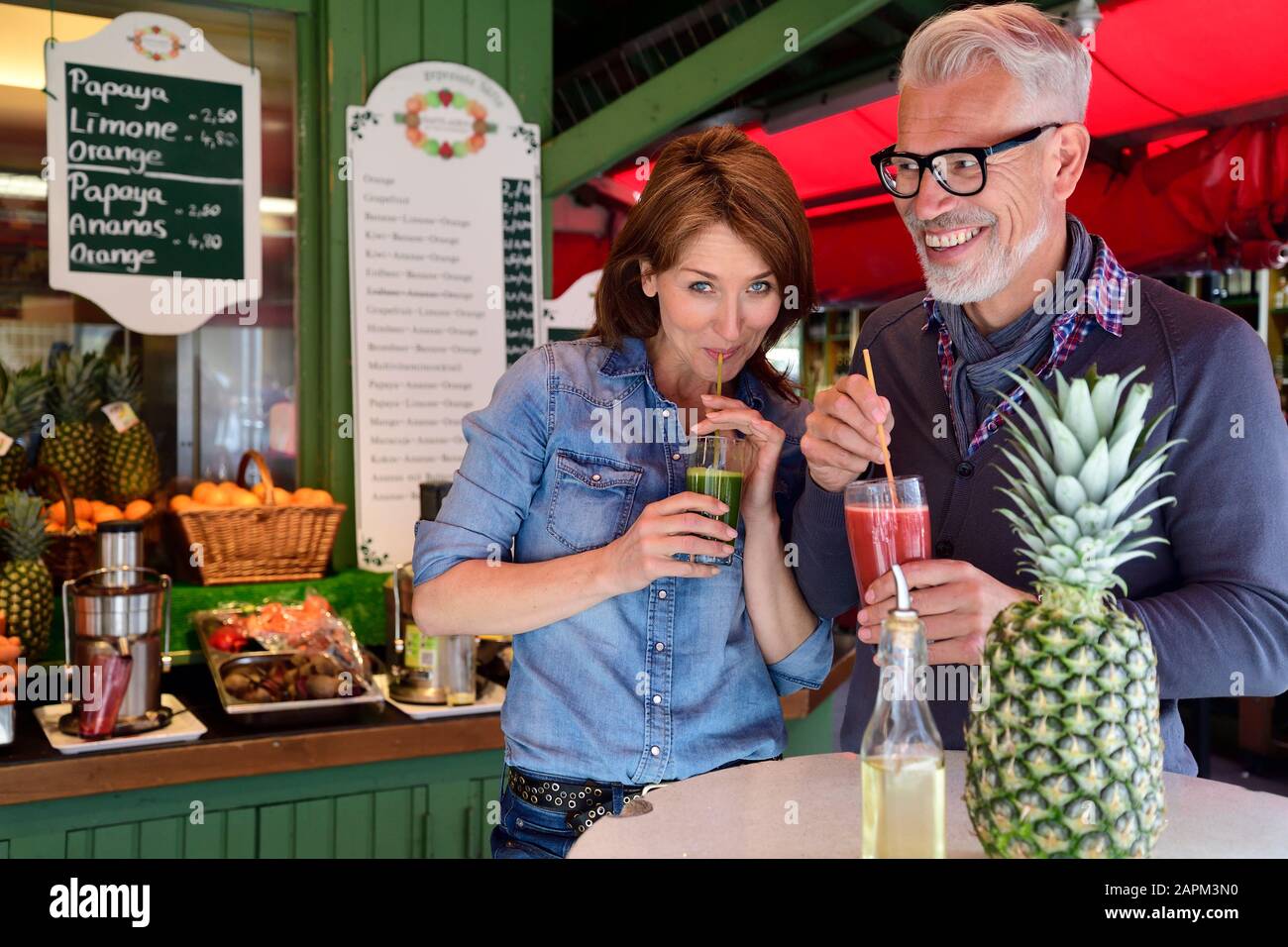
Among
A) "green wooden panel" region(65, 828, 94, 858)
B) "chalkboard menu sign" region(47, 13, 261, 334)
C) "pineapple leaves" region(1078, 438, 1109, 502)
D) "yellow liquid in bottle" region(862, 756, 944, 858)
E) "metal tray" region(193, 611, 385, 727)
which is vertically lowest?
"green wooden panel" region(65, 828, 94, 858)

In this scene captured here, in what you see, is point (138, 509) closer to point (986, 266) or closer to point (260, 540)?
point (260, 540)

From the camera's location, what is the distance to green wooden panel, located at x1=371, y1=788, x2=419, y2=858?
3039 mm

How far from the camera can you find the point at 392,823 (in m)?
3.06

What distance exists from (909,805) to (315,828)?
7.14 feet

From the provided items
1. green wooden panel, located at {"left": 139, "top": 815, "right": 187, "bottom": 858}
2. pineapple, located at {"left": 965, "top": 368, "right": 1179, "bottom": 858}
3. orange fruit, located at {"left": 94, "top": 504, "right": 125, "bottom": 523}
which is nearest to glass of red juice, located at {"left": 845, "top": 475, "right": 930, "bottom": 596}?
pineapple, located at {"left": 965, "top": 368, "right": 1179, "bottom": 858}

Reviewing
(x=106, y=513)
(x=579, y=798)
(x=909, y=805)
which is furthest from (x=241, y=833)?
(x=909, y=805)

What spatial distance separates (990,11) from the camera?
1.88 meters

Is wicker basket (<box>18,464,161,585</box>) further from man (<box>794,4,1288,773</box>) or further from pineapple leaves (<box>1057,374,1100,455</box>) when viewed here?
pineapple leaves (<box>1057,374,1100,455</box>)

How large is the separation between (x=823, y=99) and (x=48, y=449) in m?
4.56

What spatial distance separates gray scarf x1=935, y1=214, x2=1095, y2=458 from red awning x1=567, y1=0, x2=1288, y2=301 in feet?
10.5

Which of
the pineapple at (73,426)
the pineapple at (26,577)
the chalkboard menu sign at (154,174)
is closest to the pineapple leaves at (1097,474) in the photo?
the pineapple at (26,577)

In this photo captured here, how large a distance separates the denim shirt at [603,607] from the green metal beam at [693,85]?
1.91 meters

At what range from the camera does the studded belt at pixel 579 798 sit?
1.80 meters
